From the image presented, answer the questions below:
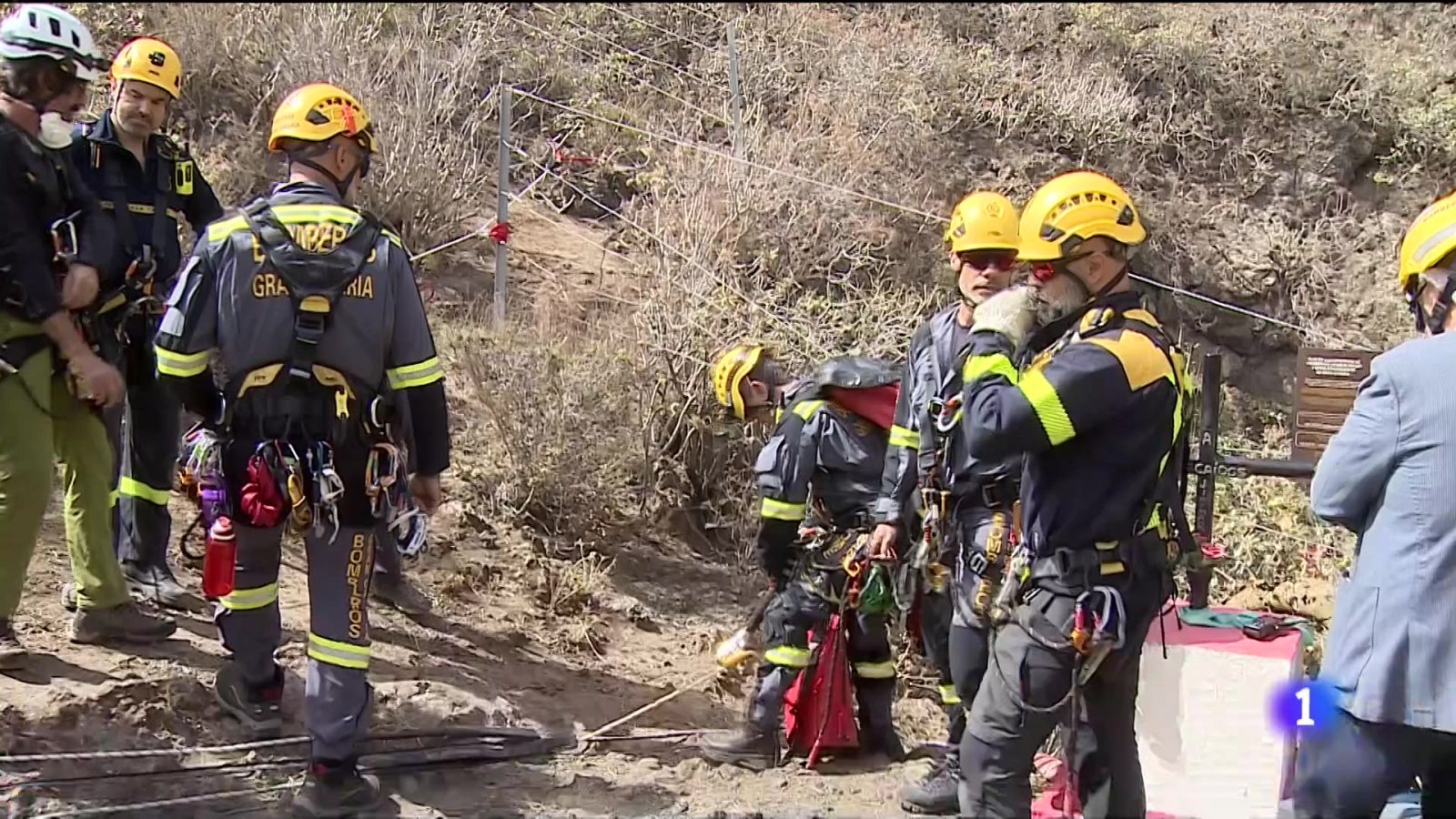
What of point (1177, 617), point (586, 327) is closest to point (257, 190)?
point (586, 327)

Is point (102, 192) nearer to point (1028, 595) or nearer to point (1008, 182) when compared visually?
point (1028, 595)

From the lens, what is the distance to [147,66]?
483 centimetres

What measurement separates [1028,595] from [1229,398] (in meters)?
8.22

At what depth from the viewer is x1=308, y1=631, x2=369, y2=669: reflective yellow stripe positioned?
3.85 metres

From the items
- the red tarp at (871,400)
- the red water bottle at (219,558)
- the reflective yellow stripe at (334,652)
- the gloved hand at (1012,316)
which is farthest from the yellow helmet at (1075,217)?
the red water bottle at (219,558)

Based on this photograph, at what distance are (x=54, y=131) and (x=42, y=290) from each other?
70cm

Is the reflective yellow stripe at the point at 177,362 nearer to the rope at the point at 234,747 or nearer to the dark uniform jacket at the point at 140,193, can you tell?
the dark uniform jacket at the point at 140,193

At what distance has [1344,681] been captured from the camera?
9.78 feet

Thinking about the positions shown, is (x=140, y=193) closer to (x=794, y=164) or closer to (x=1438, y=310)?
(x=1438, y=310)

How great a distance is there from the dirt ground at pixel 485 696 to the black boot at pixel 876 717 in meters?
0.08

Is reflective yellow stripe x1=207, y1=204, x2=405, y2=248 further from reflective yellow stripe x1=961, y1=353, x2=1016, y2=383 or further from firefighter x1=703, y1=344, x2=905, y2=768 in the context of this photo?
reflective yellow stripe x1=961, y1=353, x2=1016, y2=383

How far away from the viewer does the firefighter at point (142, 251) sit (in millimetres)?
4754

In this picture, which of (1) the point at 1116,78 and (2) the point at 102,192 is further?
(1) the point at 1116,78

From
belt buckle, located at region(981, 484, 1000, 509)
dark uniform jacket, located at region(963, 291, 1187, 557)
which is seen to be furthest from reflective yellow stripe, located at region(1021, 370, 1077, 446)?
belt buckle, located at region(981, 484, 1000, 509)
